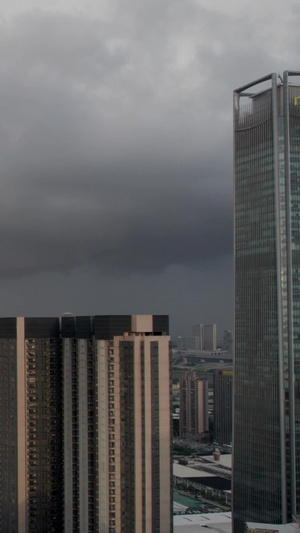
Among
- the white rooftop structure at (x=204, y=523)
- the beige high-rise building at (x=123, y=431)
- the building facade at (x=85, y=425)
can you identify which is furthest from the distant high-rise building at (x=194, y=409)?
the beige high-rise building at (x=123, y=431)

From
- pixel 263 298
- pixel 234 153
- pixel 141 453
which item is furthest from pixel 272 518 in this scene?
pixel 234 153

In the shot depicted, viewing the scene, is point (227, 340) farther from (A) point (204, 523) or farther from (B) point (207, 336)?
(A) point (204, 523)

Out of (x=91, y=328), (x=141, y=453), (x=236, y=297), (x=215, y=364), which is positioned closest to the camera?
(x=141, y=453)

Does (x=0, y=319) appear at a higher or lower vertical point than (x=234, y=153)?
lower

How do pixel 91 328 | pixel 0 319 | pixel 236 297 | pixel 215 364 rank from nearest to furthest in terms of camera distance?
pixel 91 328 < pixel 0 319 < pixel 236 297 < pixel 215 364

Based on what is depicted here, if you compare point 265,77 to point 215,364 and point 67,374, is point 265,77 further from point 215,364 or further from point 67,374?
point 215,364

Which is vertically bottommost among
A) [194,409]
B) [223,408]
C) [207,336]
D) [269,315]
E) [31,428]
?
[194,409]

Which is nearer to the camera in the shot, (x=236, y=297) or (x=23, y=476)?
(x=23, y=476)

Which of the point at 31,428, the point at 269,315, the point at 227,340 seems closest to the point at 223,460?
the point at 269,315
